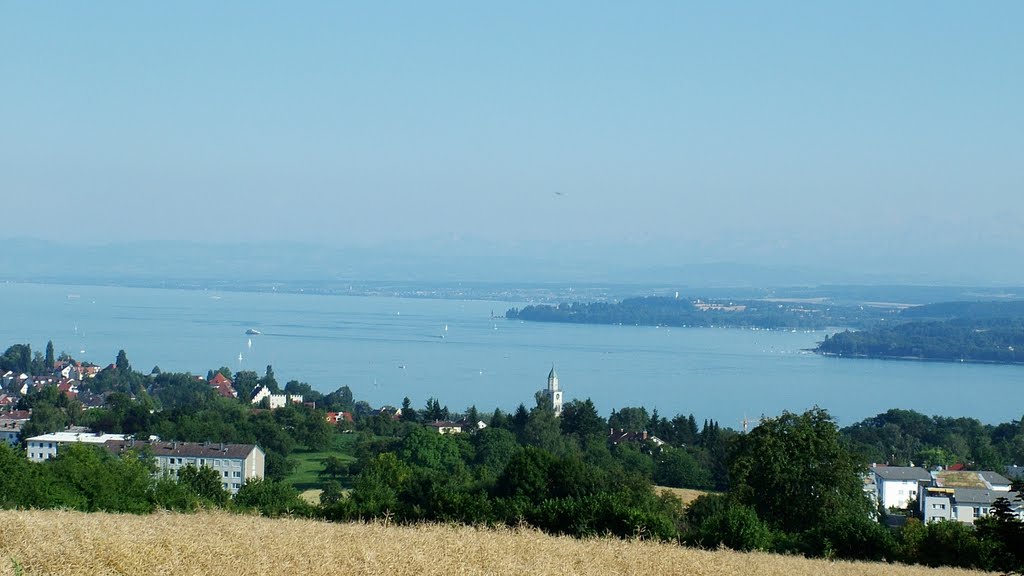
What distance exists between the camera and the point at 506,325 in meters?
122

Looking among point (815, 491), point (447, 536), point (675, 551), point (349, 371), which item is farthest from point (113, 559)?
point (349, 371)

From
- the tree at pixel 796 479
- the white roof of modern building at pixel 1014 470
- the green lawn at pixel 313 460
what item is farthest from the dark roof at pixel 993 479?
the green lawn at pixel 313 460

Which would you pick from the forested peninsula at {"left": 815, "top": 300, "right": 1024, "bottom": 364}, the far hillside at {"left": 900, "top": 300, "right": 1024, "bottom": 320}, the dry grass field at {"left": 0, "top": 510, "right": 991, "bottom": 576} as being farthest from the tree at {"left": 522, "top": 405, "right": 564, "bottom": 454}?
the far hillside at {"left": 900, "top": 300, "right": 1024, "bottom": 320}

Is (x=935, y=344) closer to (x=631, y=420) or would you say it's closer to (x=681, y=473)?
(x=631, y=420)

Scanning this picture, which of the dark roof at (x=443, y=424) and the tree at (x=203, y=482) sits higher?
the tree at (x=203, y=482)

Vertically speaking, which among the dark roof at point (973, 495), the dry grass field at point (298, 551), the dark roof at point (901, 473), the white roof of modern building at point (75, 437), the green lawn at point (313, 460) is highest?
the dry grass field at point (298, 551)

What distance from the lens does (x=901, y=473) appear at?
30.5m

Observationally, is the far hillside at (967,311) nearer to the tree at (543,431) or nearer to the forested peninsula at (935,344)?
Result: the forested peninsula at (935,344)

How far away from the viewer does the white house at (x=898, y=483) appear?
96.6ft

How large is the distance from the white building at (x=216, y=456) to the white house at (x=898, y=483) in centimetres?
1596

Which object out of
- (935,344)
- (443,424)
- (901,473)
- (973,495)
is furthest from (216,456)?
(935,344)

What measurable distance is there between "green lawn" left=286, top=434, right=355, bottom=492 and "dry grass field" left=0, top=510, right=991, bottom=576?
2134 cm

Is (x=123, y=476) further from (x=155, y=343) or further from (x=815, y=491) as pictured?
(x=155, y=343)

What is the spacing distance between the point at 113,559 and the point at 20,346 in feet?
230
